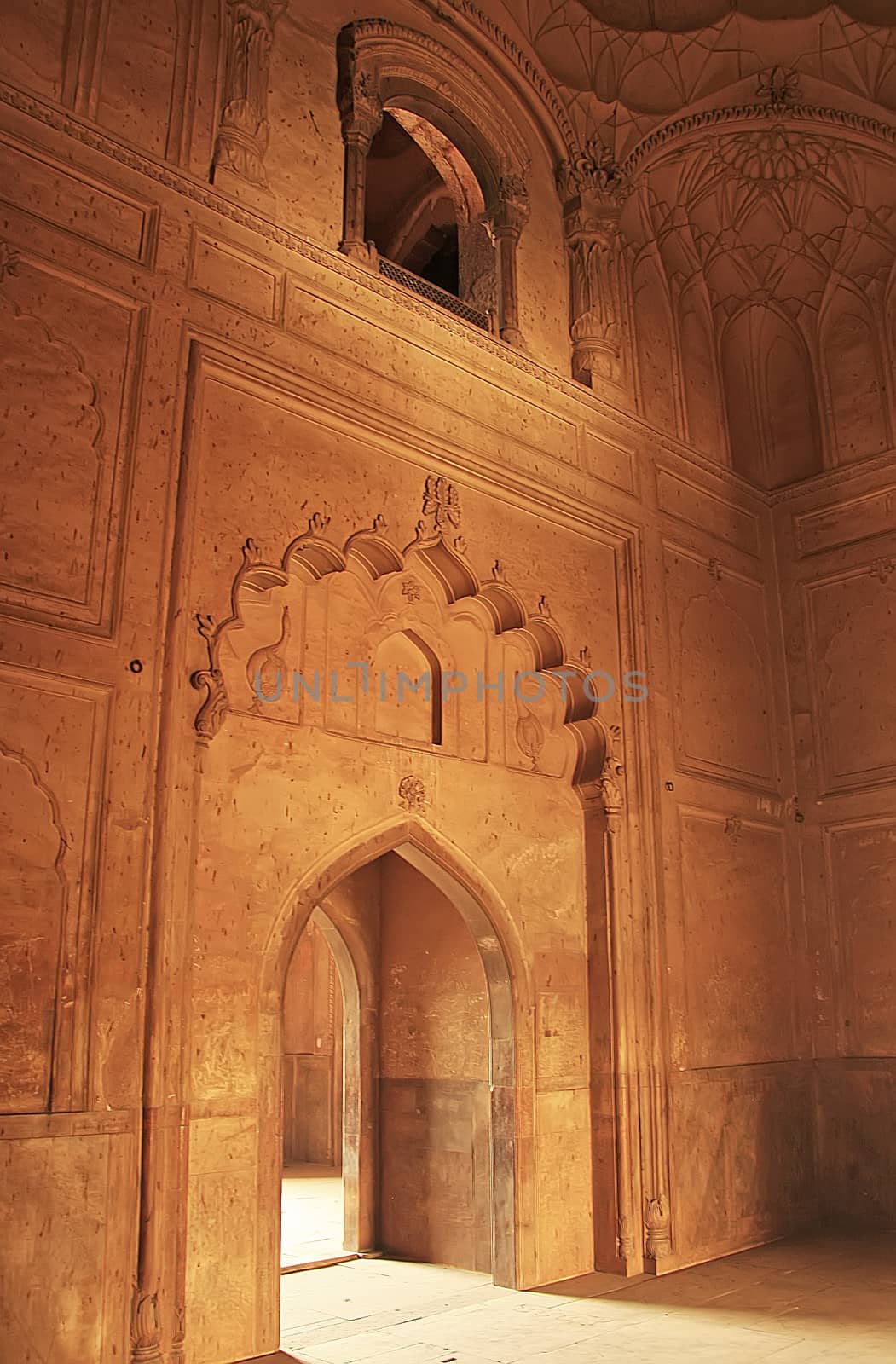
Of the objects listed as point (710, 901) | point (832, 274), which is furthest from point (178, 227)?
point (832, 274)

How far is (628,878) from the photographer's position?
6.77m

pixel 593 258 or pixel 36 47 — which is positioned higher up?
pixel 593 258

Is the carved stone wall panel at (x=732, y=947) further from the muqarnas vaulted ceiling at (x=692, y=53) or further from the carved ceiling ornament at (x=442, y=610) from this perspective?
the muqarnas vaulted ceiling at (x=692, y=53)

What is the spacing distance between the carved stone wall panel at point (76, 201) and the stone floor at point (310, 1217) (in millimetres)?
4428

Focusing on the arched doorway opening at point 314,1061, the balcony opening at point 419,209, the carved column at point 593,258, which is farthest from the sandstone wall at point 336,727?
the arched doorway opening at point 314,1061

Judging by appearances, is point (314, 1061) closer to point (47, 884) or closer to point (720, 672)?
point (720, 672)

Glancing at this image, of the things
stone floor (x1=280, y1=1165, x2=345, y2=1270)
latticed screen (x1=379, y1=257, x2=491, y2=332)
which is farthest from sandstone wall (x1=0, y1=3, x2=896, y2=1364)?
stone floor (x1=280, y1=1165, x2=345, y2=1270)

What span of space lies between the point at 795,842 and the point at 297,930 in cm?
432

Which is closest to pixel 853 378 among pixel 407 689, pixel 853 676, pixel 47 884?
pixel 853 676

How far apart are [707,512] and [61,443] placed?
16.0ft

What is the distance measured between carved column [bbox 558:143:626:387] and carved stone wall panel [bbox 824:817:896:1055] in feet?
11.4

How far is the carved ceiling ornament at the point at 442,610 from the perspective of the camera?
5.16 metres

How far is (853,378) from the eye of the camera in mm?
8781

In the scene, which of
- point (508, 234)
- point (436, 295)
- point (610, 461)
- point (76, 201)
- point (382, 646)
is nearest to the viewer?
point (76, 201)
